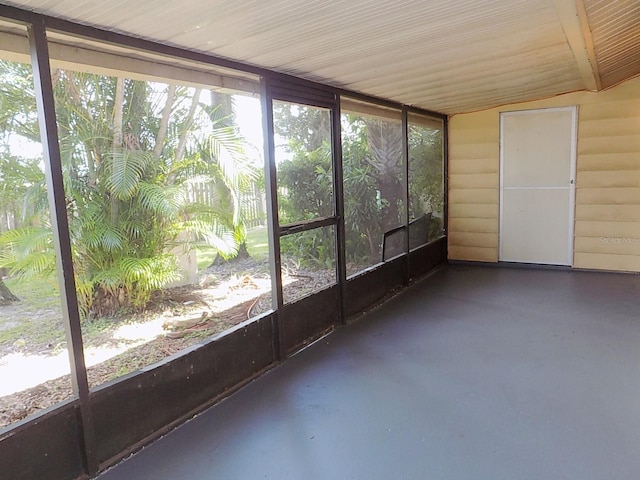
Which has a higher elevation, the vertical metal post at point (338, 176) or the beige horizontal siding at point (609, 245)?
the vertical metal post at point (338, 176)

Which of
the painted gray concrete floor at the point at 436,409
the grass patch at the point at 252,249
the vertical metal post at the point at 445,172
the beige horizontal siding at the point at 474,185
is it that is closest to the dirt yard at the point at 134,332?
the grass patch at the point at 252,249

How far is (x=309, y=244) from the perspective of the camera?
12.1 ft

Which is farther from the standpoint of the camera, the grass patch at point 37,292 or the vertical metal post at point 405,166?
the vertical metal post at point 405,166

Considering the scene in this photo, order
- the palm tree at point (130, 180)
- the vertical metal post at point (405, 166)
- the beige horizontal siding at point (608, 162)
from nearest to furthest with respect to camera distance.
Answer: the palm tree at point (130, 180)
the vertical metal post at point (405, 166)
the beige horizontal siding at point (608, 162)

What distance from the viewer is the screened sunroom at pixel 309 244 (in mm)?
2027

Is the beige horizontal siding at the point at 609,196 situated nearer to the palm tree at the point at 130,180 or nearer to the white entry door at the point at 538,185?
the white entry door at the point at 538,185

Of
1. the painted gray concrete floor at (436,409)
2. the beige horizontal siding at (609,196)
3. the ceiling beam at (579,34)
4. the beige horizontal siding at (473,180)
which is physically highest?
the ceiling beam at (579,34)

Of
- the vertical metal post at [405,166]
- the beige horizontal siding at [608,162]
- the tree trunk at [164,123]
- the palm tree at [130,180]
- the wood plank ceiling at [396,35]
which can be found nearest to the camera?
the wood plank ceiling at [396,35]

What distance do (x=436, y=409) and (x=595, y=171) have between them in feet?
14.2

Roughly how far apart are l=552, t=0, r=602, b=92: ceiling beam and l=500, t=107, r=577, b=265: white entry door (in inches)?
44.8

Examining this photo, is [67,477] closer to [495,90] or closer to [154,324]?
[154,324]

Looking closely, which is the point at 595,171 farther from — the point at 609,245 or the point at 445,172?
the point at 445,172

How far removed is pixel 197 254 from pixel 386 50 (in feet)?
9.14

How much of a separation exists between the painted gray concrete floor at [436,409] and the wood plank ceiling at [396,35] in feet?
6.40
